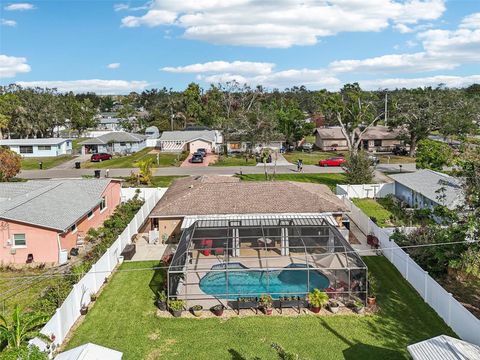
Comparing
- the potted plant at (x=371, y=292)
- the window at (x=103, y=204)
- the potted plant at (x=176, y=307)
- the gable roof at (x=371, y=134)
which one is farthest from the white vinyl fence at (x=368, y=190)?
the gable roof at (x=371, y=134)

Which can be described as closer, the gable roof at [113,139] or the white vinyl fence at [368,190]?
the white vinyl fence at [368,190]

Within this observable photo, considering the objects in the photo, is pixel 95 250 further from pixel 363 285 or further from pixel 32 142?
pixel 32 142

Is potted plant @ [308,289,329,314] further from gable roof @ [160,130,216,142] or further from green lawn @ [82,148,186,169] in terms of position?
gable roof @ [160,130,216,142]

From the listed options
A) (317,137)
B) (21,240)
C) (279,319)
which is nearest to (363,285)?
(279,319)

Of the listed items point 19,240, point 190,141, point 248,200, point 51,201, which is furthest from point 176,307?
point 190,141

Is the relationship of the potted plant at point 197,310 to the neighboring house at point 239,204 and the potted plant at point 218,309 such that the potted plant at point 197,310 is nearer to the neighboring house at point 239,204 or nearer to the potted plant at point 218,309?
the potted plant at point 218,309

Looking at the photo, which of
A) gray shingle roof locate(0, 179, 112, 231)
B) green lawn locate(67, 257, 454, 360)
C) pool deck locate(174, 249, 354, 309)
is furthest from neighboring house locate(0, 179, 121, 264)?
pool deck locate(174, 249, 354, 309)
